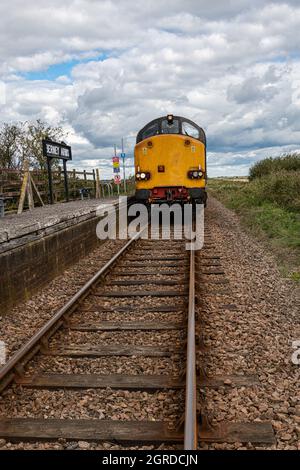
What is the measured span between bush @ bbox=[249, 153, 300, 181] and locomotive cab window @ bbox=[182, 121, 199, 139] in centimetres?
1780

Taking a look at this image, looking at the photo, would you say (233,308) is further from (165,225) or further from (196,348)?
(165,225)

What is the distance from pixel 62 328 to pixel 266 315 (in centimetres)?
240

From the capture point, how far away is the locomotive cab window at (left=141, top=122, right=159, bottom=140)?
523 inches

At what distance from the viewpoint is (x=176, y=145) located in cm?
1266

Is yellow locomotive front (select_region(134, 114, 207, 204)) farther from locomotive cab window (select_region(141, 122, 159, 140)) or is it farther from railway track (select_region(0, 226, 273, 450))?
railway track (select_region(0, 226, 273, 450))

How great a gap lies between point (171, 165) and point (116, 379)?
937cm

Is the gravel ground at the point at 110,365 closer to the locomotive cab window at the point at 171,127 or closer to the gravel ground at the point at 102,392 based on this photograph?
the gravel ground at the point at 102,392

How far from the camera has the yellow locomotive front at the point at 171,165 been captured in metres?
12.7

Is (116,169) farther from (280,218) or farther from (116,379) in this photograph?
(116,379)

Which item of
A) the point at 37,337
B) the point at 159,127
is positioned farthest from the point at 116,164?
the point at 37,337

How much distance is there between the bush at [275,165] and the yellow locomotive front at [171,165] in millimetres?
18321

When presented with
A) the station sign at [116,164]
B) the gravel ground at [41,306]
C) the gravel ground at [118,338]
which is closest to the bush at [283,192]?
the gravel ground at [41,306]
